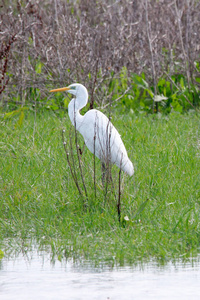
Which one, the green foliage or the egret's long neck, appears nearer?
the egret's long neck

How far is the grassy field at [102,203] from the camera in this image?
12.2ft

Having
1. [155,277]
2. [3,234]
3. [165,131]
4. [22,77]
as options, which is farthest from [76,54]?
[155,277]

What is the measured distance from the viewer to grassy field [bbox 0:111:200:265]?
12.2ft

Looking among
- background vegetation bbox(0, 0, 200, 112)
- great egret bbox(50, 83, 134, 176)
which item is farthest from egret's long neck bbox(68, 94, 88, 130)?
background vegetation bbox(0, 0, 200, 112)

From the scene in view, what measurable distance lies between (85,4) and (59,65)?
9.08ft

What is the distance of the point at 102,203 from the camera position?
4.38 m

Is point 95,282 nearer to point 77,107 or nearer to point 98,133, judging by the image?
point 98,133

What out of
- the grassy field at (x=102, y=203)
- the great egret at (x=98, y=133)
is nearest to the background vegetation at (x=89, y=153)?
the grassy field at (x=102, y=203)

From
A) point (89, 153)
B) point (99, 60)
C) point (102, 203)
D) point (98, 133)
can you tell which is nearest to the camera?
point (102, 203)

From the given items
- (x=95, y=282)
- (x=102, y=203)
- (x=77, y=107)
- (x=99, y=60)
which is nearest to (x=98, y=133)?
(x=77, y=107)

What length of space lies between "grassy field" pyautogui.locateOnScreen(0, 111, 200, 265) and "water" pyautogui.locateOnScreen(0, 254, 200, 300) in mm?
179

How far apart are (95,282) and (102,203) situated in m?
1.26

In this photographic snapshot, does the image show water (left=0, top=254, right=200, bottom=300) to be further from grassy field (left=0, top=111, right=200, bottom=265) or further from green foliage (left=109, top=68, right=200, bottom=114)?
green foliage (left=109, top=68, right=200, bottom=114)

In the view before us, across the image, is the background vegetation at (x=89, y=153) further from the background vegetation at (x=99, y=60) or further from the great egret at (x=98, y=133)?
the great egret at (x=98, y=133)
